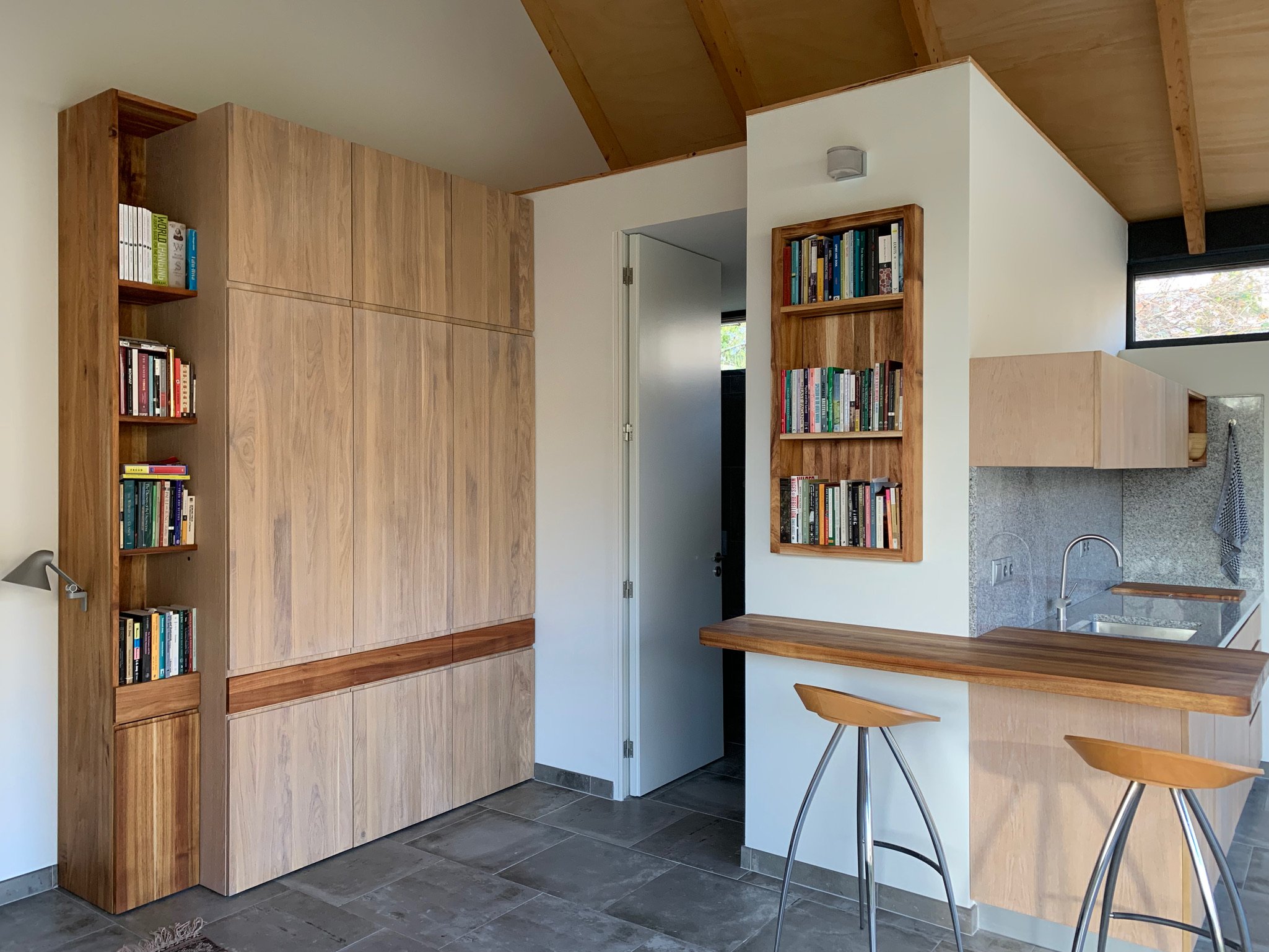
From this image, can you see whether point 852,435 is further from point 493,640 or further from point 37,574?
point 37,574

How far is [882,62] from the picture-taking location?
4.58 m

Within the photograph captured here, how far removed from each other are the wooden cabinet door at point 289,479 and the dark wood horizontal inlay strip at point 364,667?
6 centimetres

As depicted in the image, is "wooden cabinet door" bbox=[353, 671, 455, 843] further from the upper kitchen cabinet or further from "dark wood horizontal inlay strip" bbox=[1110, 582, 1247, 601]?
"dark wood horizontal inlay strip" bbox=[1110, 582, 1247, 601]

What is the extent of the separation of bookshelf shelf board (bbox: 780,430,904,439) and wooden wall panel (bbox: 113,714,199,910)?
2.30 meters

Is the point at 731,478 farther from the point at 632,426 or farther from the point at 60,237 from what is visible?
the point at 60,237

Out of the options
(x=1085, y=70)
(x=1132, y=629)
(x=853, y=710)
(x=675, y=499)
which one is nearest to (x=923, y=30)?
(x=1085, y=70)

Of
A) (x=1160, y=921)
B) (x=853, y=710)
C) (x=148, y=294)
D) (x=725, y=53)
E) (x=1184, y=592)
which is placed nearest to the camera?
(x=1160, y=921)

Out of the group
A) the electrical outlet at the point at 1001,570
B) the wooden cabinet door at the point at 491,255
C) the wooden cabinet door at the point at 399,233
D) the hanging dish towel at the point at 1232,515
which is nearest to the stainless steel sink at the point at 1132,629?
the electrical outlet at the point at 1001,570

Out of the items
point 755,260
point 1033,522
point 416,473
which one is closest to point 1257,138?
point 1033,522

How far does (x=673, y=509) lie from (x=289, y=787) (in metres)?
2.04

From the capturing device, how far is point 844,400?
10.5ft

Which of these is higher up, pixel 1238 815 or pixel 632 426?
pixel 632 426

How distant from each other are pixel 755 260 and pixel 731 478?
2308mm

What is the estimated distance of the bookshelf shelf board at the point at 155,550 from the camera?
123 inches
